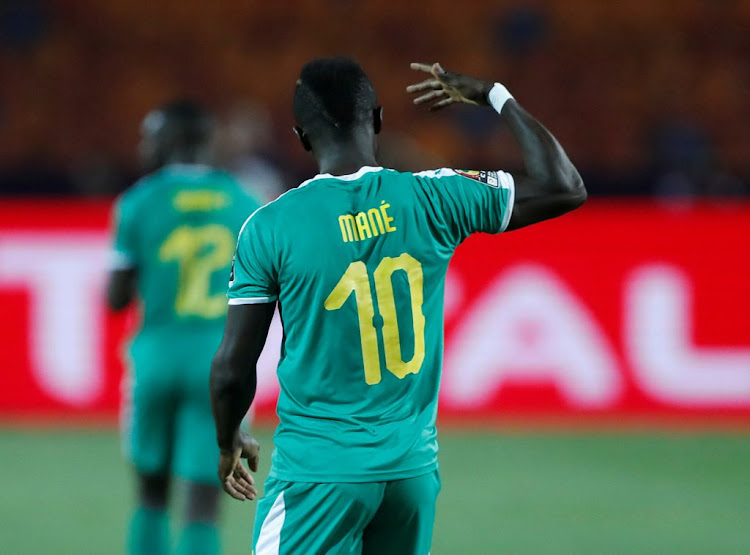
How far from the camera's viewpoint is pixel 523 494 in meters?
6.82

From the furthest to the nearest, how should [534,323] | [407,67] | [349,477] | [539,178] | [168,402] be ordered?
[407,67] < [534,323] < [168,402] < [539,178] < [349,477]

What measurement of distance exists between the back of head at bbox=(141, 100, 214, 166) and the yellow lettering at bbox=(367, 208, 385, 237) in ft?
6.62

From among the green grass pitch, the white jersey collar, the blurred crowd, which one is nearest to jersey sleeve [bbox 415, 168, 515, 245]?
the white jersey collar

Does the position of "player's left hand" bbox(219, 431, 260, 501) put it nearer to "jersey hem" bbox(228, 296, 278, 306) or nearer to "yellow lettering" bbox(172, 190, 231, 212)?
"jersey hem" bbox(228, 296, 278, 306)

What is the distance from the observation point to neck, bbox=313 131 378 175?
302 centimetres

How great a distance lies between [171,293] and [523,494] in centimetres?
290

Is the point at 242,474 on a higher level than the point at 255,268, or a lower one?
lower

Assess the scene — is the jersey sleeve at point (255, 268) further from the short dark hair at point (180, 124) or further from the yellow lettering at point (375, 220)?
the short dark hair at point (180, 124)

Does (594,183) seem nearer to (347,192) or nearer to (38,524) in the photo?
(38,524)

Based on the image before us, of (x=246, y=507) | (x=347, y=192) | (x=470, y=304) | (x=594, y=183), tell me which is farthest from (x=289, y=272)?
(x=594, y=183)

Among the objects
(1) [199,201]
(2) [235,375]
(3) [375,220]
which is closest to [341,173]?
(3) [375,220]

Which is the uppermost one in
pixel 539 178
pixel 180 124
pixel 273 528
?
pixel 180 124

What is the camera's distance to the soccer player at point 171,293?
4.71 m

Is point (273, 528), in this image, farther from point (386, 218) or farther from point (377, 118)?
point (377, 118)
